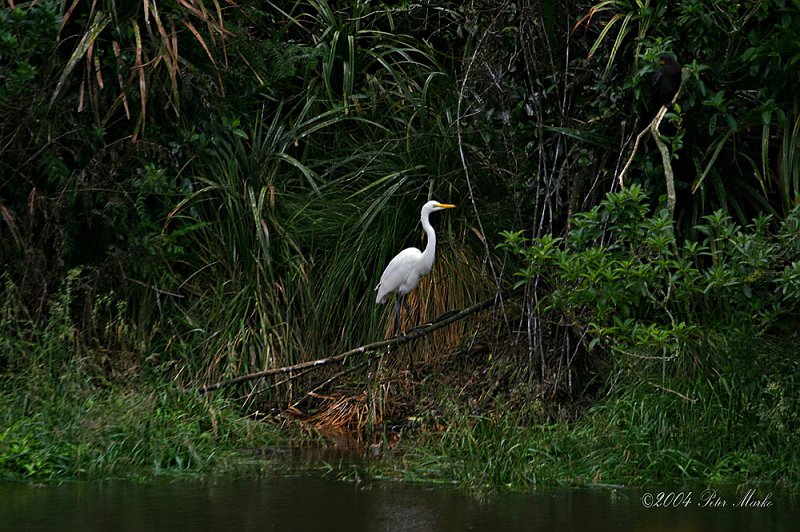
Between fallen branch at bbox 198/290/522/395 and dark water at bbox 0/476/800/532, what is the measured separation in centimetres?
146

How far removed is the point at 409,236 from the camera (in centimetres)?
776

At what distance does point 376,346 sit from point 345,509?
2298 mm

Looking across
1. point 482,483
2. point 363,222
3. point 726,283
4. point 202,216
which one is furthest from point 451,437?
point 202,216

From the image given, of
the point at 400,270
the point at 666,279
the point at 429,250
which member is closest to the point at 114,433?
the point at 400,270

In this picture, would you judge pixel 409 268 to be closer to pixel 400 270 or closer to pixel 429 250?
pixel 400 270

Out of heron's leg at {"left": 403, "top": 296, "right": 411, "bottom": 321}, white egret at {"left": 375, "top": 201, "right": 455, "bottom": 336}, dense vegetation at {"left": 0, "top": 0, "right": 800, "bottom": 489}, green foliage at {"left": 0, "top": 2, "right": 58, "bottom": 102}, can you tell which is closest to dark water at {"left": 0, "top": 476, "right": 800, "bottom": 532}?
dense vegetation at {"left": 0, "top": 0, "right": 800, "bottom": 489}

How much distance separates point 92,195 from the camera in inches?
284

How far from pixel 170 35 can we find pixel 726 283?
409 cm

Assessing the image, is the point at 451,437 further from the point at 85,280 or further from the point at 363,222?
the point at 85,280

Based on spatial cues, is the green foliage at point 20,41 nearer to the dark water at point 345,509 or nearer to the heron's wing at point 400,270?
the heron's wing at point 400,270

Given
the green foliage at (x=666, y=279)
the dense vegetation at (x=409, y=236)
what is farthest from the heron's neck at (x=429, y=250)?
the green foliage at (x=666, y=279)

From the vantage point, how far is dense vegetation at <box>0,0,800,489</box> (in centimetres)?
537

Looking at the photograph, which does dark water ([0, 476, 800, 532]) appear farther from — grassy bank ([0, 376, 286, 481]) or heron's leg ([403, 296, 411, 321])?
heron's leg ([403, 296, 411, 321])

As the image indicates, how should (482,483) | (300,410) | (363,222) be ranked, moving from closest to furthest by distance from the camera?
(482,483) < (300,410) < (363,222)
